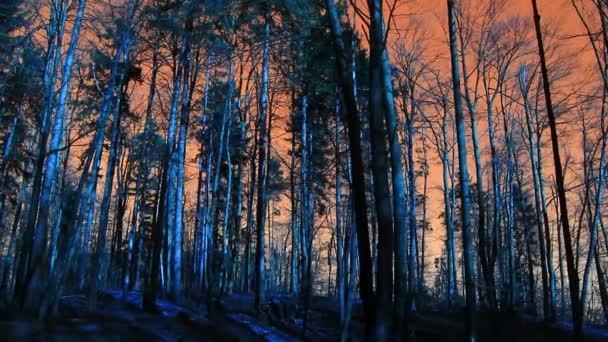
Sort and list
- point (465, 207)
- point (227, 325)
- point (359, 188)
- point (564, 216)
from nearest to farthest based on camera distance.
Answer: point (359, 188), point (564, 216), point (465, 207), point (227, 325)

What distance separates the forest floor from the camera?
7188mm

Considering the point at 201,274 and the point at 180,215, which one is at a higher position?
the point at 180,215

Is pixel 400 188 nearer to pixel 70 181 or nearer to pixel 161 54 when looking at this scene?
pixel 161 54

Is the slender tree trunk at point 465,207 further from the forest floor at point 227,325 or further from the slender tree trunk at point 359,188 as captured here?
the forest floor at point 227,325

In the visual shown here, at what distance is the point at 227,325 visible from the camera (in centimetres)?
1054

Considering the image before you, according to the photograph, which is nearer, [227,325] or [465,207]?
[465,207]

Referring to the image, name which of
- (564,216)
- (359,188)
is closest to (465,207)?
(564,216)

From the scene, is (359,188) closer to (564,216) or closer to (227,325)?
(564,216)

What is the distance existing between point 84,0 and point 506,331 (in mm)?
15570

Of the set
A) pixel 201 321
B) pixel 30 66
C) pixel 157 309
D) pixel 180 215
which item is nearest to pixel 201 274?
pixel 180 215

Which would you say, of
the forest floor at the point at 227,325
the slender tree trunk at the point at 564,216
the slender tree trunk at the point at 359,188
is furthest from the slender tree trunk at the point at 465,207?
the forest floor at the point at 227,325

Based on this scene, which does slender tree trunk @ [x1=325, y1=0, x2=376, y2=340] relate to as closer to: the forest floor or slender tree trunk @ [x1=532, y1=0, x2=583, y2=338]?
the forest floor

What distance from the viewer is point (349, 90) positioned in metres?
6.93

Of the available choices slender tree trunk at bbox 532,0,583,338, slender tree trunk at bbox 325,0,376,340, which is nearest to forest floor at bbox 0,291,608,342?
slender tree trunk at bbox 325,0,376,340
